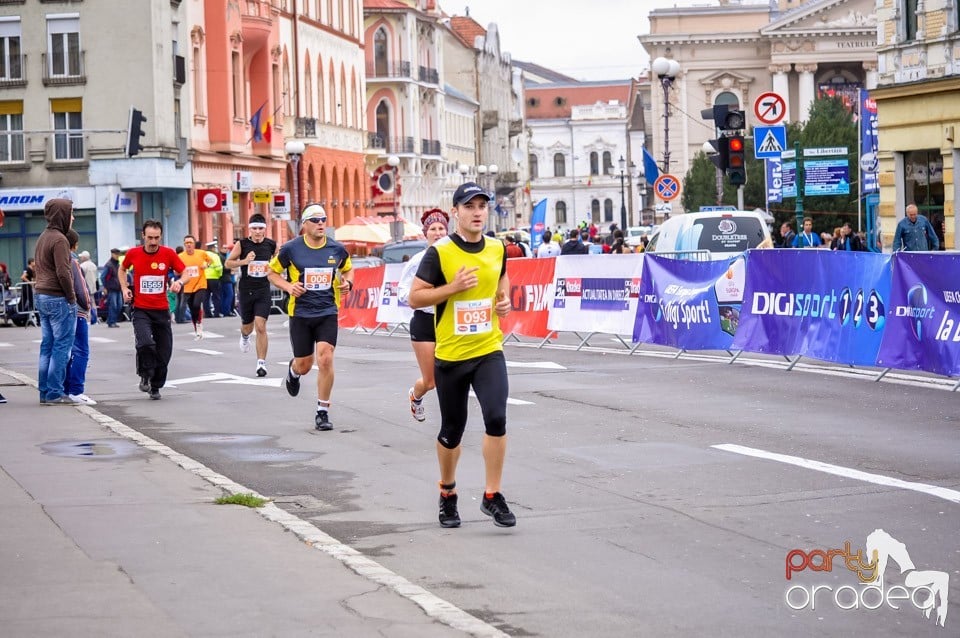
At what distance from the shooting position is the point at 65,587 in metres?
7.72

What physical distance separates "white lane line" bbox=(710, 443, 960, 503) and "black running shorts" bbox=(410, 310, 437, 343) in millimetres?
2769

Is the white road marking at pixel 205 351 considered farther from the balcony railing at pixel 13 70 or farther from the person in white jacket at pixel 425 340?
the balcony railing at pixel 13 70

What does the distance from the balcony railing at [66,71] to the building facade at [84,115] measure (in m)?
0.03

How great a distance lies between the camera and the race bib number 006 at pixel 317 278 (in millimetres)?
16031

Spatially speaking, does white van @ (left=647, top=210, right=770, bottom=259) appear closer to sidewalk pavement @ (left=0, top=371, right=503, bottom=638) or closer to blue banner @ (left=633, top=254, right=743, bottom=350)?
blue banner @ (left=633, top=254, right=743, bottom=350)

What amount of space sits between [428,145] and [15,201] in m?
55.6

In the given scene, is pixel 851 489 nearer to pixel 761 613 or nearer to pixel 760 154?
pixel 761 613

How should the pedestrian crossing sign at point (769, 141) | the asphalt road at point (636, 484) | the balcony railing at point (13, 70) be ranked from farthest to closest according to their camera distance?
the balcony railing at point (13, 70)
the pedestrian crossing sign at point (769, 141)
the asphalt road at point (636, 484)

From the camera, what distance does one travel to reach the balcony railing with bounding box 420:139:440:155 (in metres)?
108

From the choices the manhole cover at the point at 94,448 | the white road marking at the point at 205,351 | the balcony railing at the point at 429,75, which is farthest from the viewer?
the balcony railing at the point at 429,75

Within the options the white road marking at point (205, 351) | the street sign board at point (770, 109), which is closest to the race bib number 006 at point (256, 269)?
the white road marking at point (205, 351)

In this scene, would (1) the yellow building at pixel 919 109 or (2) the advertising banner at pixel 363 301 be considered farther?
(1) the yellow building at pixel 919 109

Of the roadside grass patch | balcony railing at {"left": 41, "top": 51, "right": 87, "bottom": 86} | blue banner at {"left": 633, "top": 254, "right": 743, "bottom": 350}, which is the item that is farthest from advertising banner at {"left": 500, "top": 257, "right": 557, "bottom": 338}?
balcony railing at {"left": 41, "top": 51, "right": 87, "bottom": 86}

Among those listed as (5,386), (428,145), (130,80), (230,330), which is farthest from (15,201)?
(428,145)
